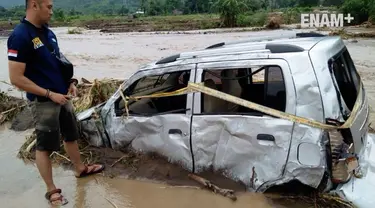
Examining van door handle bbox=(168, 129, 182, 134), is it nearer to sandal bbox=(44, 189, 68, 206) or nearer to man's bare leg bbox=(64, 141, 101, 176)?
man's bare leg bbox=(64, 141, 101, 176)

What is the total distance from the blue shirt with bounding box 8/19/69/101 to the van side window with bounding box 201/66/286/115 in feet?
5.10

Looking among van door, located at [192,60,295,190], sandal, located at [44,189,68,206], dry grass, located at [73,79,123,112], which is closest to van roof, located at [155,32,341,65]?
van door, located at [192,60,295,190]

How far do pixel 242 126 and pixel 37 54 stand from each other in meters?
2.15

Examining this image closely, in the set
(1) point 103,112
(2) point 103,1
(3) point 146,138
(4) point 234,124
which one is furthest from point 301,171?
(2) point 103,1

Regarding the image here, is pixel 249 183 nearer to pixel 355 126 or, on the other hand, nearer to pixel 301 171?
pixel 301 171

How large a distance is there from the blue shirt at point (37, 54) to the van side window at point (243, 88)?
1.55 metres

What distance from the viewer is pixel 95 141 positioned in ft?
17.3

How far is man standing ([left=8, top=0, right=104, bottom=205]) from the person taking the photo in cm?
388

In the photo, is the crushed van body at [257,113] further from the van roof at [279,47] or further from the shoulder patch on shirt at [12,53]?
the shoulder patch on shirt at [12,53]

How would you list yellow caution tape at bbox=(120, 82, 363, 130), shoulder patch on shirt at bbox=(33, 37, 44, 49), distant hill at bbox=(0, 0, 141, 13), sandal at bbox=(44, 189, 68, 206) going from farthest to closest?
distant hill at bbox=(0, 0, 141, 13)
sandal at bbox=(44, 189, 68, 206)
shoulder patch on shirt at bbox=(33, 37, 44, 49)
yellow caution tape at bbox=(120, 82, 363, 130)

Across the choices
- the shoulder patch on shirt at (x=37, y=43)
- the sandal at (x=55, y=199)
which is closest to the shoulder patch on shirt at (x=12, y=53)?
the shoulder patch on shirt at (x=37, y=43)

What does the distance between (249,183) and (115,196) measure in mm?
1608

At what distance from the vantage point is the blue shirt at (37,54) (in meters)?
3.86

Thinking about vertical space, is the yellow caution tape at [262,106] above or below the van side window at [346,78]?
below
